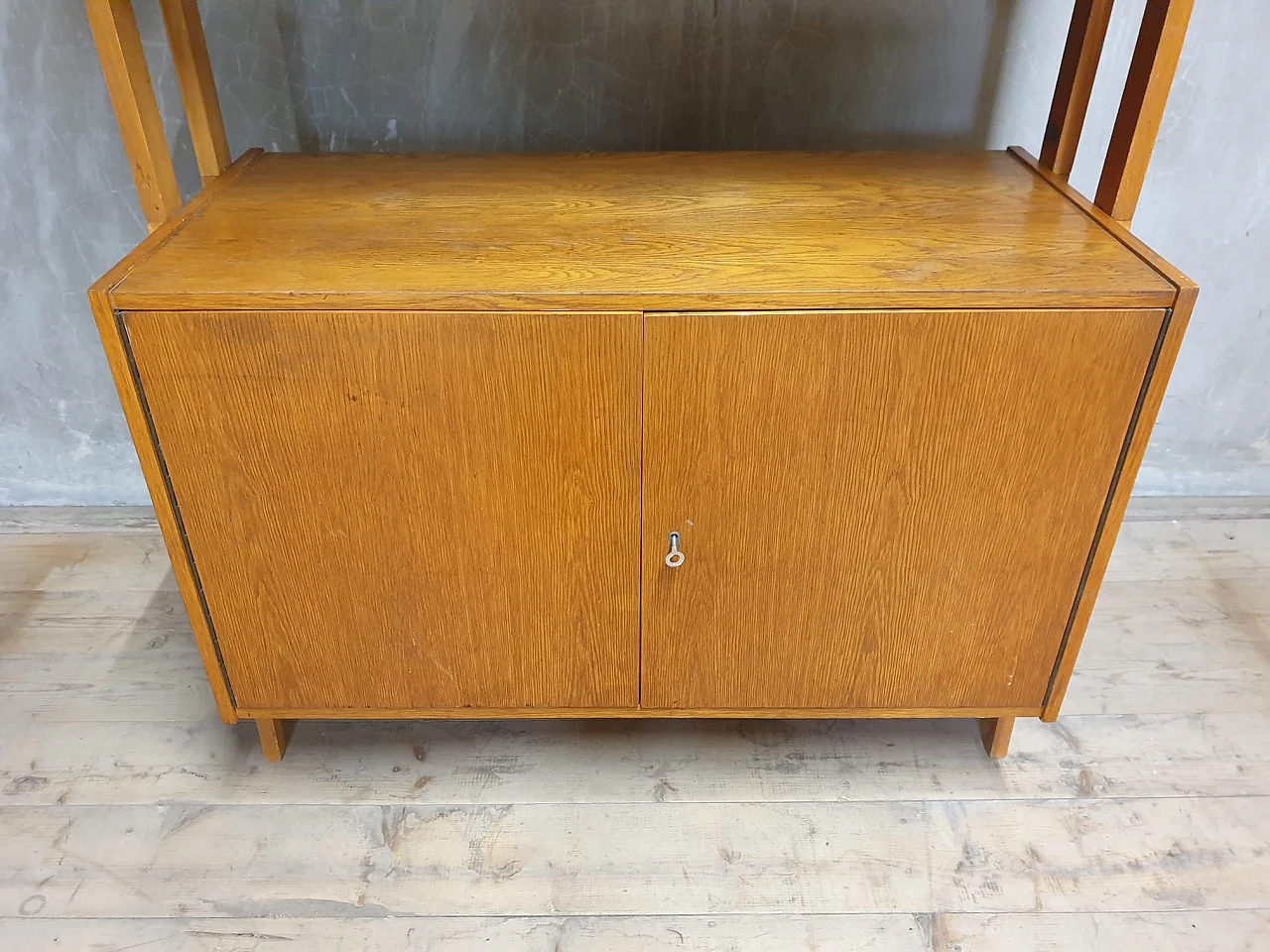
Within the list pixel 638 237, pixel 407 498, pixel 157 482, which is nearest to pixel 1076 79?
pixel 638 237

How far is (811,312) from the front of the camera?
0.86 meters

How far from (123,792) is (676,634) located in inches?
28.6

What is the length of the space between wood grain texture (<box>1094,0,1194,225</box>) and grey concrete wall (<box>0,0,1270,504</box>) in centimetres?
33

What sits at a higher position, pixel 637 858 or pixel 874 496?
pixel 874 496

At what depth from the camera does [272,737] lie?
1.18m

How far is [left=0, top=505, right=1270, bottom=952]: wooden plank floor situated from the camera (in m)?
1.02

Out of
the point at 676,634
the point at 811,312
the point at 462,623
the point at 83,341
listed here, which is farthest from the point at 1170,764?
the point at 83,341

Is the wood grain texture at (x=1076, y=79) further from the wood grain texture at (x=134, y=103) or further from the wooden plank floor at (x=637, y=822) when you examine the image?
the wood grain texture at (x=134, y=103)

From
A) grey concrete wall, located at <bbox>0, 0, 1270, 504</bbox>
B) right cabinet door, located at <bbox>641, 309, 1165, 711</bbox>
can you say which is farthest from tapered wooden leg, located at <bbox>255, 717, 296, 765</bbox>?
grey concrete wall, located at <bbox>0, 0, 1270, 504</bbox>

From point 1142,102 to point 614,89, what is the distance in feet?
2.13

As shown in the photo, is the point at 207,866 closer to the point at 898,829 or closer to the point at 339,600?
the point at 339,600

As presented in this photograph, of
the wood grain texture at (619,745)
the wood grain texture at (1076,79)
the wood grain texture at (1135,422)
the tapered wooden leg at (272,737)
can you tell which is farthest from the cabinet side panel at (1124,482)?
the tapered wooden leg at (272,737)

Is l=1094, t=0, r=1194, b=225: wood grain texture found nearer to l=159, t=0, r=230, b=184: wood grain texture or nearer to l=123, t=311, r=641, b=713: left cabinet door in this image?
l=123, t=311, r=641, b=713: left cabinet door

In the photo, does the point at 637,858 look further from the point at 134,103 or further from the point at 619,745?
the point at 134,103
